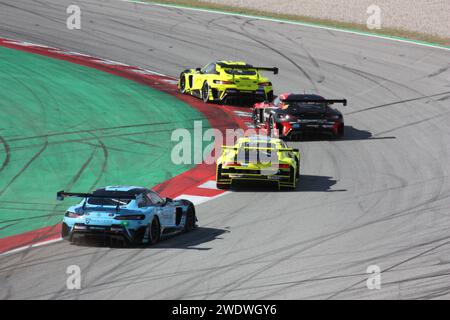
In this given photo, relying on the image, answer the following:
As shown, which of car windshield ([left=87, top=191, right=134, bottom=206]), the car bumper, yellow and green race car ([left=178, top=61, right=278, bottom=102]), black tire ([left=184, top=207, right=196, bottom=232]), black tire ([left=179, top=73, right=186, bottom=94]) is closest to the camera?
car windshield ([left=87, top=191, right=134, bottom=206])

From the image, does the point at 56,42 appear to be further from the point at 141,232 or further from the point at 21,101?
the point at 141,232

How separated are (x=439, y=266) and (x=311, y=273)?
2.18 metres

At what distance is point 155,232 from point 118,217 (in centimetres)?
96

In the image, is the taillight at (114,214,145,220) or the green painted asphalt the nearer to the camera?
the taillight at (114,214,145,220)

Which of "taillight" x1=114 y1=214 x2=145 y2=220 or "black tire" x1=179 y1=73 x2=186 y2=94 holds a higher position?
"black tire" x1=179 y1=73 x2=186 y2=94

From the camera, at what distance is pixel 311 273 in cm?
1548

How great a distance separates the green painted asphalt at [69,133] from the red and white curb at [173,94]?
0.45 metres

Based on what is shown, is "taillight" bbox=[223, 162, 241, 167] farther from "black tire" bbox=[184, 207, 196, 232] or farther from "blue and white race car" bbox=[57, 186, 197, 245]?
"blue and white race car" bbox=[57, 186, 197, 245]

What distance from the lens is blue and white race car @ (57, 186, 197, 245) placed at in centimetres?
1678

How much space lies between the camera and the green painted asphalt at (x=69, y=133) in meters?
22.1

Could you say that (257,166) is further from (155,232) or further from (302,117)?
(302,117)

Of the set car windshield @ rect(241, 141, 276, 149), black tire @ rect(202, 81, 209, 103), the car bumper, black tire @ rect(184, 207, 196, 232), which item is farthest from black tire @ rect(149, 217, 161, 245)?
black tire @ rect(202, 81, 209, 103)

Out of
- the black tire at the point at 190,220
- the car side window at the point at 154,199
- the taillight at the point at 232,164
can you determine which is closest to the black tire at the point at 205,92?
the taillight at the point at 232,164

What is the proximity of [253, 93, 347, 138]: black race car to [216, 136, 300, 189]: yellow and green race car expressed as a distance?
228 inches
